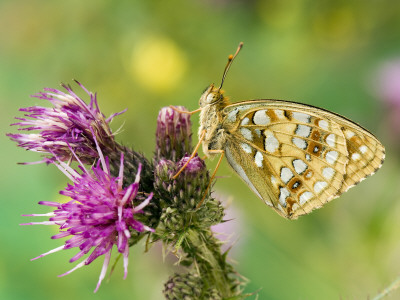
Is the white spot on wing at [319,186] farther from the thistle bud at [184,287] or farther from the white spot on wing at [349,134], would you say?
the thistle bud at [184,287]

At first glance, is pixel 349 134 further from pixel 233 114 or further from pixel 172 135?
pixel 172 135

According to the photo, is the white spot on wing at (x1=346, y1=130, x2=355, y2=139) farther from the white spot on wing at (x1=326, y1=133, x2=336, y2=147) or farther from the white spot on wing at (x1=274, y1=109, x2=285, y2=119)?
the white spot on wing at (x1=274, y1=109, x2=285, y2=119)

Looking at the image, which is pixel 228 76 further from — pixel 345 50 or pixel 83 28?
pixel 83 28

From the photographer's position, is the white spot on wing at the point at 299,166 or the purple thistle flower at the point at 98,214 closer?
the purple thistle flower at the point at 98,214

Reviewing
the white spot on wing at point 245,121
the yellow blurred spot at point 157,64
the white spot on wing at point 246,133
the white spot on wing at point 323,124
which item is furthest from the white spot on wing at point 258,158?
the yellow blurred spot at point 157,64

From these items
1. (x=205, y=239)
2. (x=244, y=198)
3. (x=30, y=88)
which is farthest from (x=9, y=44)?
(x=205, y=239)

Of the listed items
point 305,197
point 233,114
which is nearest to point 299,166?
point 305,197
